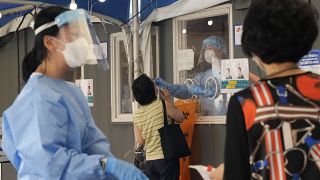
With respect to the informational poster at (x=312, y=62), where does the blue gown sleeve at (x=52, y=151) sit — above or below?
below

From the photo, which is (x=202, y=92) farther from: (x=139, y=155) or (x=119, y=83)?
(x=119, y=83)

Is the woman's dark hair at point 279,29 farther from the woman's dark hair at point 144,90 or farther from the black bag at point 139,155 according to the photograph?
the black bag at point 139,155

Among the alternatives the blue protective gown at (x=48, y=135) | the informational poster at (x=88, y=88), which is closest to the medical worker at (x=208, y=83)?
the informational poster at (x=88, y=88)

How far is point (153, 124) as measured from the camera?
182 inches

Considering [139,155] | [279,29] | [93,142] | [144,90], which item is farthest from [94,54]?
[139,155]

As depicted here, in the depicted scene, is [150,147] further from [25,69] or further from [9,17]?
[9,17]

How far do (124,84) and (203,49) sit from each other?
4.16ft

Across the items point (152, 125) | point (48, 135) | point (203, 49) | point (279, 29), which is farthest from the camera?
point (203, 49)

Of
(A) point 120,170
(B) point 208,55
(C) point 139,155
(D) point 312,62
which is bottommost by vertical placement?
(C) point 139,155

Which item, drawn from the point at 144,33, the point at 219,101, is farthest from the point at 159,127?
the point at 144,33

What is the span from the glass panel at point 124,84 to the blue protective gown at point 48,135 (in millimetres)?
3639

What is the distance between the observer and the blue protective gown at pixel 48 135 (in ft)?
7.36

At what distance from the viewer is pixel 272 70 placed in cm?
155

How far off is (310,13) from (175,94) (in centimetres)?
347
